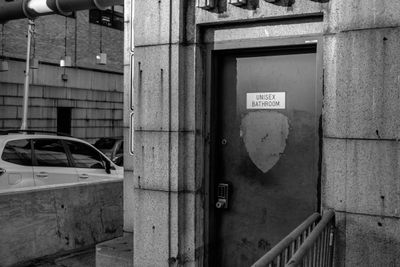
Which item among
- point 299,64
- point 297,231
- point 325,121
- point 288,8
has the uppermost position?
point 288,8

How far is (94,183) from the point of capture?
8742mm

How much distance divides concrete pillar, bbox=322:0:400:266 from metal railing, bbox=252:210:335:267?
6.9 inches

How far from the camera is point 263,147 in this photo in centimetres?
490

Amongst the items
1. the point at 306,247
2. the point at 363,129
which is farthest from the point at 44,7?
the point at 306,247

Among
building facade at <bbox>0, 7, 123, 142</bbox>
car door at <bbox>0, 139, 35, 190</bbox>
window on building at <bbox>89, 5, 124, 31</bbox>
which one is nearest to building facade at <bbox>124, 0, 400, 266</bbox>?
car door at <bbox>0, 139, 35, 190</bbox>

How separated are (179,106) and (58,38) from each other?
20337mm

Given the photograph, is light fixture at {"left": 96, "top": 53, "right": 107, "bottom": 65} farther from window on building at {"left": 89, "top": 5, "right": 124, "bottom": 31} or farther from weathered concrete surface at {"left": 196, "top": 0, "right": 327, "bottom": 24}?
weathered concrete surface at {"left": 196, "top": 0, "right": 327, "bottom": 24}

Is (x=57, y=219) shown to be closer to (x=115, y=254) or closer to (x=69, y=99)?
(x=115, y=254)

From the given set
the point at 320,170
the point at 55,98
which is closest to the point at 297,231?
the point at 320,170

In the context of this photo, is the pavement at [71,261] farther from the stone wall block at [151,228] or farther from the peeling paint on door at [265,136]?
the peeling paint on door at [265,136]

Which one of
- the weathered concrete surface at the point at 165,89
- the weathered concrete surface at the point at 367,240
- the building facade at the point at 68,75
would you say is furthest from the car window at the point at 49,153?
the building facade at the point at 68,75

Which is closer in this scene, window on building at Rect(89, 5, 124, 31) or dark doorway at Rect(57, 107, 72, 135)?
dark doorway at Rect(57, 107, 72, 135)

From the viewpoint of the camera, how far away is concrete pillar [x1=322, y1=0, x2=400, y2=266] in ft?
13.0

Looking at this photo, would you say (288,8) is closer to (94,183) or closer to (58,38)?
(94,183)
